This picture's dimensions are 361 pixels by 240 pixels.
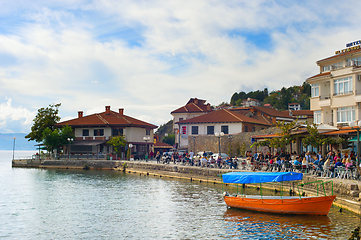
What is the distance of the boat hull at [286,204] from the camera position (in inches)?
734

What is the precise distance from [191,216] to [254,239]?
5.20 metres

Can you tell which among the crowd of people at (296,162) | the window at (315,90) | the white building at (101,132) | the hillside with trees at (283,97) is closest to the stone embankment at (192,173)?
the crowd of people at (296,162)

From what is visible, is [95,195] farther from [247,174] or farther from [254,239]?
[254,239]

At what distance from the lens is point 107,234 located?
16.5 metres

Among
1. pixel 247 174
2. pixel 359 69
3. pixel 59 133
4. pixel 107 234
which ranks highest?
pixel 359 69

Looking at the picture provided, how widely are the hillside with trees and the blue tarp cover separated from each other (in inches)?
4429

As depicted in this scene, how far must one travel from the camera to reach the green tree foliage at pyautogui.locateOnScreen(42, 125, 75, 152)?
58.4 meters

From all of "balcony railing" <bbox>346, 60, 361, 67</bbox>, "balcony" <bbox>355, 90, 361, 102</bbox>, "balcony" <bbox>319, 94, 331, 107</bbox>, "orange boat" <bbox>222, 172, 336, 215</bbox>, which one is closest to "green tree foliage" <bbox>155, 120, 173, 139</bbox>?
"balcony" <bbox>319, 94, 331, 107</bbox>

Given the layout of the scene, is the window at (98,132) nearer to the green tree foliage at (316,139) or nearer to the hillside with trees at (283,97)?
the green tree foliage at (316,139)

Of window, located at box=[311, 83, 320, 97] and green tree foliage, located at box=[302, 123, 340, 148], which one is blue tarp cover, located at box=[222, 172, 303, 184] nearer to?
green tree foliage, located at box=[302, 123, 340, 148]

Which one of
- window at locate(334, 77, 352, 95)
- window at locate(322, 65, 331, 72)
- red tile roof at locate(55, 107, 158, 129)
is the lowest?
red tile roof at locate(55, 107, 158, 129)

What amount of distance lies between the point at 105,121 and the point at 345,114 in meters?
39.9

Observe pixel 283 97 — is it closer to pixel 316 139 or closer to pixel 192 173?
pixel 192 173

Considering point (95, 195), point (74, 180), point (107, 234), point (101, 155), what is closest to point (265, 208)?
point (107, 234)
